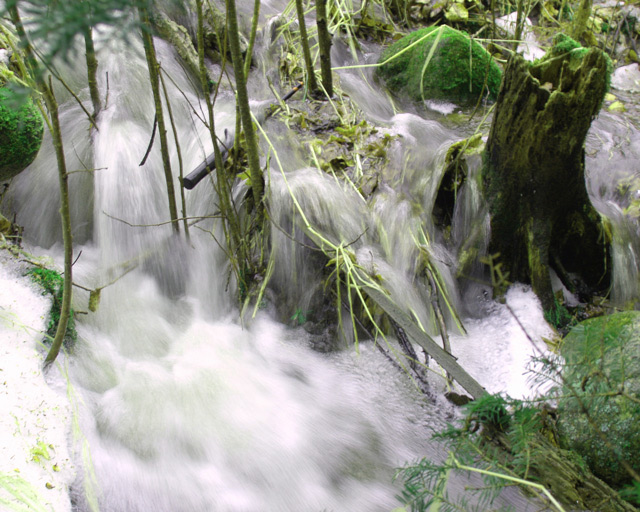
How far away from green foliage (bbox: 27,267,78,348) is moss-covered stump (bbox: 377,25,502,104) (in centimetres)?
365

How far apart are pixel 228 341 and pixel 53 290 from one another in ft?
3.17

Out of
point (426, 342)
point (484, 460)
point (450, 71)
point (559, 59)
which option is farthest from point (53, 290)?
point (450, 71)

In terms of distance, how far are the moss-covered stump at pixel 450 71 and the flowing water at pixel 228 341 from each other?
101 centimetres

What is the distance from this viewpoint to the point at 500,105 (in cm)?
282

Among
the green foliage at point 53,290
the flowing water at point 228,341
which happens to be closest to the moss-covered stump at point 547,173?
the flowing water at point 228,341

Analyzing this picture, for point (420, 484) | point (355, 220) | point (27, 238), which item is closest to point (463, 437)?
point (420, 484)

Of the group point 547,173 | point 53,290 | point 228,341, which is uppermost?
point 547,173

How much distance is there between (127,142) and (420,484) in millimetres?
2929

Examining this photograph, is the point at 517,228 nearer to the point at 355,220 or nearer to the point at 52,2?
the point at 355,220

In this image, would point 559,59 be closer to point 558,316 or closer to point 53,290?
point 558,316

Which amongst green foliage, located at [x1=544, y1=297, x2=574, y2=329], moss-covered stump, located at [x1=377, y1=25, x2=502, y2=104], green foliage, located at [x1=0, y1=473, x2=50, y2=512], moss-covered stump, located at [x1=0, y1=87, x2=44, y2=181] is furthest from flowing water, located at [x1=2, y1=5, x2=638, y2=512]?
moss-covered stump, located at [x1=377, y1=25, x2=502, y2=104]

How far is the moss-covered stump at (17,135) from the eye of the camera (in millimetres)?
2566

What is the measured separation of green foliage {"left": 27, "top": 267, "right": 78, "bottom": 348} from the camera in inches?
93.2

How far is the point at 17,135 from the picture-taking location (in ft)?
8.62
